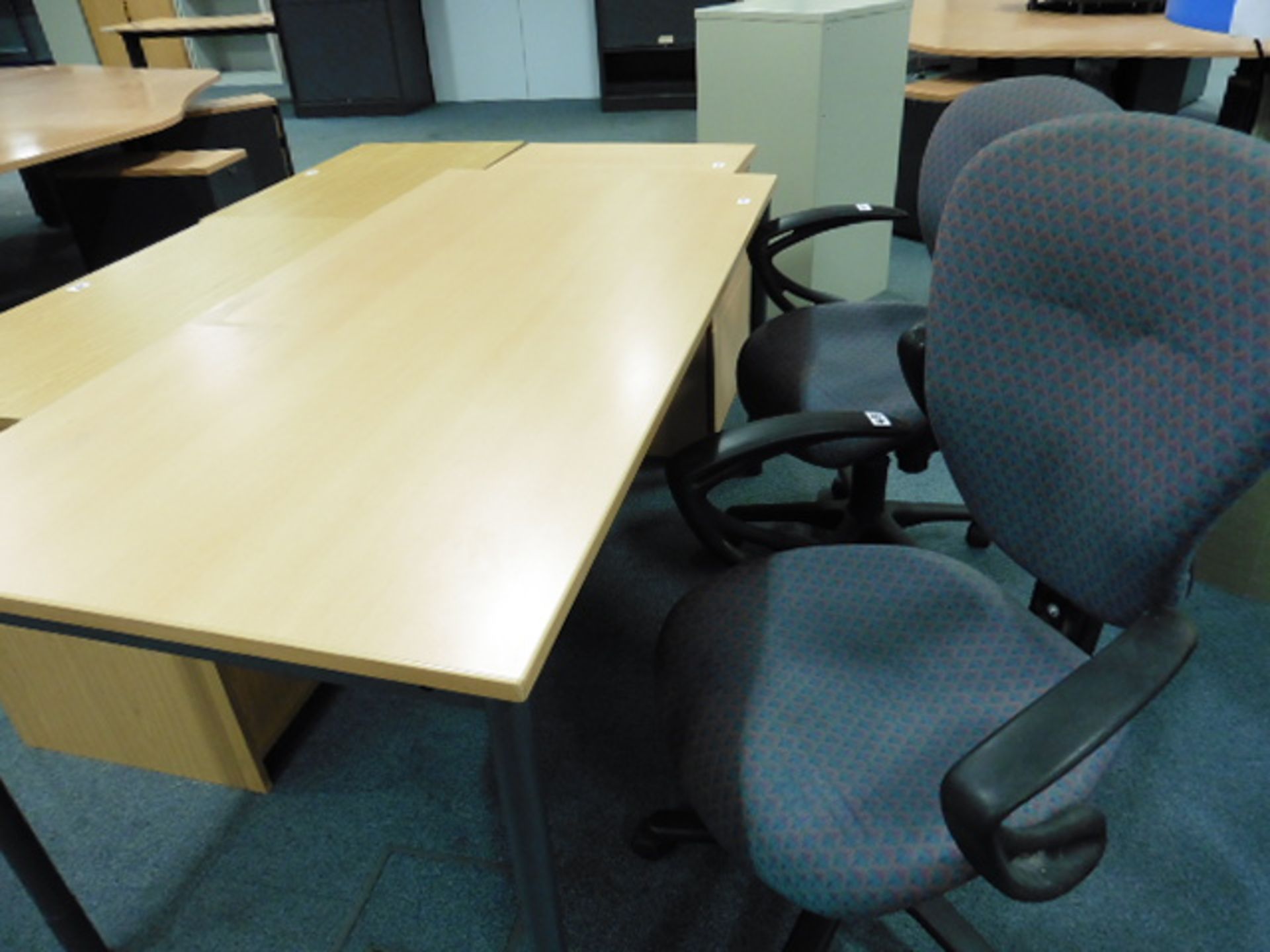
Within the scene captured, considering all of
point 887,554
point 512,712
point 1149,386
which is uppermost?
point 1149,386

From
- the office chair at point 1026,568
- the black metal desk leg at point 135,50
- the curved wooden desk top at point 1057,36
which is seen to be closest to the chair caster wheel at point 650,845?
the office chair at point 1026,568

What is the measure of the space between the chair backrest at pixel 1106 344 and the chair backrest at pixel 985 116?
0.44m

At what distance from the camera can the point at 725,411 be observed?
236 centimetres

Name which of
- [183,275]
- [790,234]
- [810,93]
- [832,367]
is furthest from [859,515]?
[183,275]

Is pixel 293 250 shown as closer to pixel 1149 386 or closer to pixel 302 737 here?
pixel 302 737

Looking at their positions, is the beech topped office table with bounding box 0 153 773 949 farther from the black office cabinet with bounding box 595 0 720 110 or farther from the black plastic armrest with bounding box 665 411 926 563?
the black office cabinet with bounding box 595 0 720 110

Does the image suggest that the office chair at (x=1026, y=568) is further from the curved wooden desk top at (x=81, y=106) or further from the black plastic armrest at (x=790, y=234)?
the curved wooden desk top at (x=81, y=106)

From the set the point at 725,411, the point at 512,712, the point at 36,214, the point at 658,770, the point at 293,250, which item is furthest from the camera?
the point at 36,214

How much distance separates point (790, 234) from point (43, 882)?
1.65 metres

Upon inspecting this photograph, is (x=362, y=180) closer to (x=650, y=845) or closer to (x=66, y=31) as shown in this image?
(x=650, y=845)

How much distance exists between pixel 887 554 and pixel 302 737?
1048 mm

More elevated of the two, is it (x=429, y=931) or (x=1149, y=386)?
(x=1149, y=386)

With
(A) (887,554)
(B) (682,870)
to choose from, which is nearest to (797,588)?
(A) (887,554)

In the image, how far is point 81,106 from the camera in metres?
2.85
